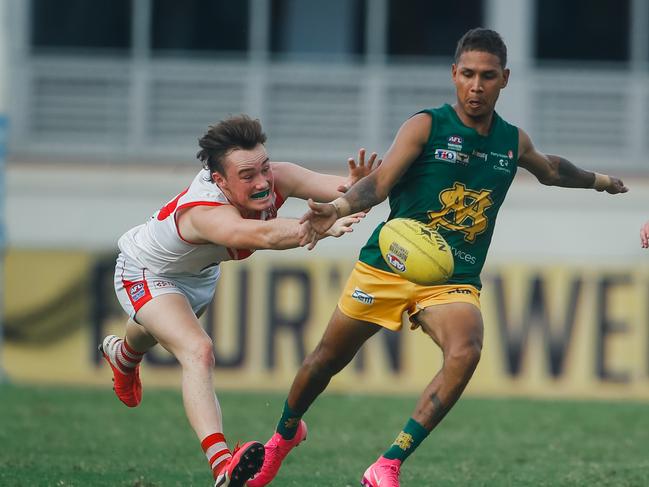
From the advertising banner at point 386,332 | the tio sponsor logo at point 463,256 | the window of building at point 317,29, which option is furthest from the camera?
the window of building at point 317,29

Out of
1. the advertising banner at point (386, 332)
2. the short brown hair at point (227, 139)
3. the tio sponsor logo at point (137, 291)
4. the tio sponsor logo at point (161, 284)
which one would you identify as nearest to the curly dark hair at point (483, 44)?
the short brown hair at point (227, 139)

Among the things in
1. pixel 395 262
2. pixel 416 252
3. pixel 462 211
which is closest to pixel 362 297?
pixel 395 262

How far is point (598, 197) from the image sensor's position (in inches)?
704

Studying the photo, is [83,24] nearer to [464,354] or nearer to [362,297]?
[362,297]

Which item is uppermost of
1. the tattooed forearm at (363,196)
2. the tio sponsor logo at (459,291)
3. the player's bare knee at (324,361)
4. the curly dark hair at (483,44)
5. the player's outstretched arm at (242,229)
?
the curly dark hair at (483,44)

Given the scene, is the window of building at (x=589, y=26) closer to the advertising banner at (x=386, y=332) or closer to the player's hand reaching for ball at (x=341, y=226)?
the advertising banner at (x=386, y=332)

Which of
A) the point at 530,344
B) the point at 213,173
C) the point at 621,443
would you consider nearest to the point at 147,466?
the point at 213,173

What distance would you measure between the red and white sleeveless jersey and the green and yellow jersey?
79 centimetres

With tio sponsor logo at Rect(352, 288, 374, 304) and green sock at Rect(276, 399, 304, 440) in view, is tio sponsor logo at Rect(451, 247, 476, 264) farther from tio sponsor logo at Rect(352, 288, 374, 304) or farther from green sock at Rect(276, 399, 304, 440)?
green sock at Rect(276, 399, 304, 440)

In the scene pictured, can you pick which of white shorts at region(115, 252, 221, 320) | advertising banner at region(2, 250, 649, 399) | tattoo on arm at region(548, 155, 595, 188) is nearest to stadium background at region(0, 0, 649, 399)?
advertising banner at region(2, 250, 649, 399)

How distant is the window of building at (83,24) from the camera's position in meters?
20.7

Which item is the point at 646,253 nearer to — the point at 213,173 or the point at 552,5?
the point at 552,5

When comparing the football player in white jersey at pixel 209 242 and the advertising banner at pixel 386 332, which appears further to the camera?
the advertising banner at pixel 386 332

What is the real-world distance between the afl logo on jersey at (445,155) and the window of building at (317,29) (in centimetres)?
1356
